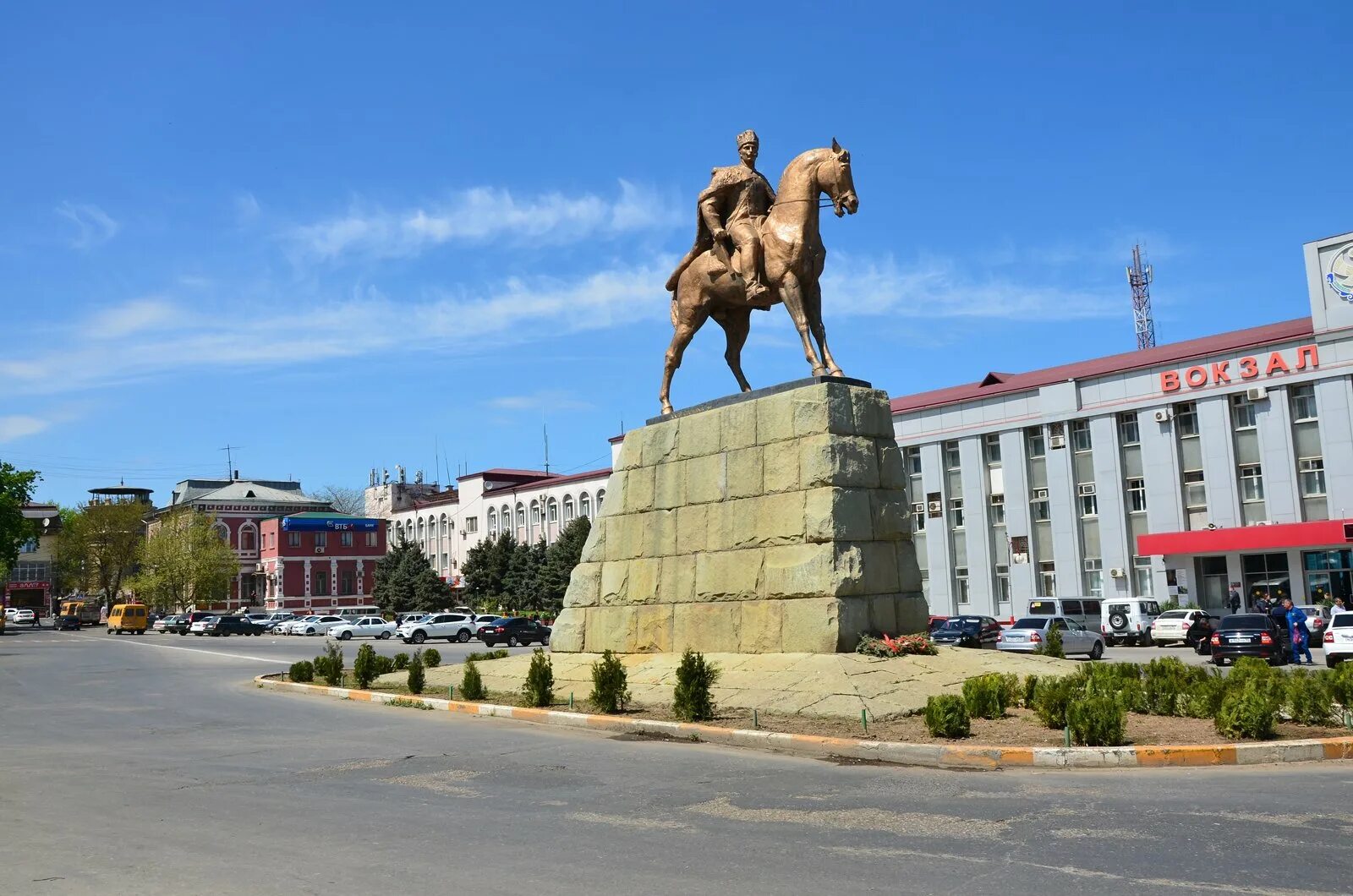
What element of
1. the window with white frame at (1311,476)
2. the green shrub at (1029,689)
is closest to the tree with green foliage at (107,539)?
the window with white frame at (1311,476)

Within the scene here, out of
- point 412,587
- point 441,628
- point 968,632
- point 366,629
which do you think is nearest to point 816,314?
point 968,632

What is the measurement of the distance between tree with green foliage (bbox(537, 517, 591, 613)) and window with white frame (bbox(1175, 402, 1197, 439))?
106ft

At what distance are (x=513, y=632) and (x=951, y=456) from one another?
826 inches

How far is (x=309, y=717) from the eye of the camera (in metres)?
15.0

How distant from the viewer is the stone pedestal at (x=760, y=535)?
14117 millimetres

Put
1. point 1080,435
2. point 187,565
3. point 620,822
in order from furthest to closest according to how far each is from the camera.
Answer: point 187,565 < point 1080,435 < point 620,822

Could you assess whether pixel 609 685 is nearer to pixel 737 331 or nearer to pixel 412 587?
pixel 737 331

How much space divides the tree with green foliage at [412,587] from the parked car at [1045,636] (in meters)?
47.9

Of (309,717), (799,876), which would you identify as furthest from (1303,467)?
(799,876)

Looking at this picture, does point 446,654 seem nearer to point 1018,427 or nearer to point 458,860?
point 1018,427

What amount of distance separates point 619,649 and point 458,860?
1048 cm

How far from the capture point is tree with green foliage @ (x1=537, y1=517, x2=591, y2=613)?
6256cm

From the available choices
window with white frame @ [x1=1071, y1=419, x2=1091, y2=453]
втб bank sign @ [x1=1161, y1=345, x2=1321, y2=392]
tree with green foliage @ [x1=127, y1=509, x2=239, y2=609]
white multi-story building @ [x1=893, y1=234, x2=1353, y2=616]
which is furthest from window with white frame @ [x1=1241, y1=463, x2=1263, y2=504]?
tree with green foliage @ [x1=127, y1=509, x2=239, y2=609]

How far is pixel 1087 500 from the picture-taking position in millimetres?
44250
